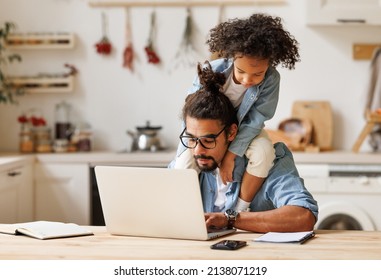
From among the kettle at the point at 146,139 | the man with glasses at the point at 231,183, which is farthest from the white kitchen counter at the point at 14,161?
the man with glasses at the point at 231,183

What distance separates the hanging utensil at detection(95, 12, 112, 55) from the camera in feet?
17.2

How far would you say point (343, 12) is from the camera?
4.92 m

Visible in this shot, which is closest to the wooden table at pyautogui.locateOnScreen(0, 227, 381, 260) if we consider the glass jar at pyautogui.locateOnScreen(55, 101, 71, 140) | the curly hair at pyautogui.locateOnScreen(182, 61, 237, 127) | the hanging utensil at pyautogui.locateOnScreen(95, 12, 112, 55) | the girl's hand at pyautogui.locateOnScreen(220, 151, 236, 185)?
the girl's hand at pyautogui.locateOnScreen(220, 151, 236, 185)

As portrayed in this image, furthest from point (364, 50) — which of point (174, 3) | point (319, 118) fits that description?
point (174, 3)

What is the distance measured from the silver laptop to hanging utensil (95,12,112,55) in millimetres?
2945

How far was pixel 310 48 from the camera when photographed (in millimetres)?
5227

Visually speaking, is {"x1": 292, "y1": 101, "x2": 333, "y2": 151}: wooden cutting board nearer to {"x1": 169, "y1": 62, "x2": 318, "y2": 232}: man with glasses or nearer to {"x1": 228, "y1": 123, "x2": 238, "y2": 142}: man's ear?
{"x1": 169, "y1": 62, "x2": 318, "y2": 232}: man with glasses

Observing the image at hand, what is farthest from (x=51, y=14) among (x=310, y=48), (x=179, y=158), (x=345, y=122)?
(x=179, y=158)

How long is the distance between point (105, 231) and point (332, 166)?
247 cm

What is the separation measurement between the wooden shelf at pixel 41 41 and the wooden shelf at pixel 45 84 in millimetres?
227

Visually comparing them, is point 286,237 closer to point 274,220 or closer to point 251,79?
point 274,220

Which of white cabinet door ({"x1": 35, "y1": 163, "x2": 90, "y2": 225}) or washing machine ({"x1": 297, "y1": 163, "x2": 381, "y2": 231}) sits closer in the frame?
washing machine ({"x1": 297, "y1": 163, "x2": 381, "y2": 231})

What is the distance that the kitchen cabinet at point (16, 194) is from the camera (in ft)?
14.4

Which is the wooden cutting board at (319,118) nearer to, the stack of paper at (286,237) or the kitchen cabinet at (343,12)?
the kitchen cabinet at (343,12)
